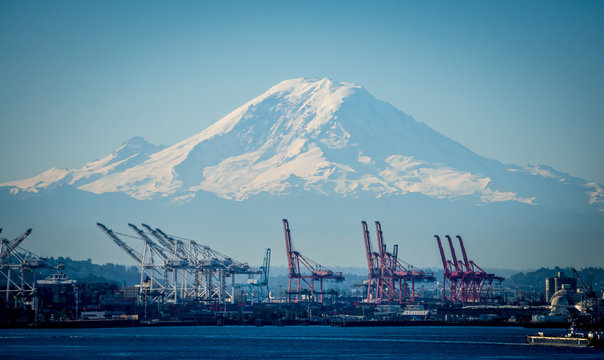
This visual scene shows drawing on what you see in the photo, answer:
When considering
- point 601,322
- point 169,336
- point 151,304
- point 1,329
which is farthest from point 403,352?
point 151,304

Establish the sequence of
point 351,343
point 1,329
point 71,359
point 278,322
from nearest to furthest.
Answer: point 71,359 → point 351,343 → point 1,329 → point 278,322

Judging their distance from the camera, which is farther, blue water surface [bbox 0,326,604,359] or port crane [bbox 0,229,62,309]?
port crane [bbox 0,229,62,309]

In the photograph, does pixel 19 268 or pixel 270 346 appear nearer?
pixel 270 346

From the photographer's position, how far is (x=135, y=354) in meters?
108

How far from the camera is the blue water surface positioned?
107m

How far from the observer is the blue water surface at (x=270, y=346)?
351 feet

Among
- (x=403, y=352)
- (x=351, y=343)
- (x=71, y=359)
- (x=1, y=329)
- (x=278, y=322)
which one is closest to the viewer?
(x=71, y=359)

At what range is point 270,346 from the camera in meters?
123

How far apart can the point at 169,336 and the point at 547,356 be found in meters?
59.0

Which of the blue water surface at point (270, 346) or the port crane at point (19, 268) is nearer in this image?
the blue water surface at point (270, 346)

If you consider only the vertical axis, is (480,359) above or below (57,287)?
below

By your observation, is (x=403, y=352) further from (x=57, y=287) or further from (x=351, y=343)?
(x=57, y=287)

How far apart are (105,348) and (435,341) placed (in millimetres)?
43507

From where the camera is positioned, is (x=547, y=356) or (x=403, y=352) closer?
(x=547, y=356)
